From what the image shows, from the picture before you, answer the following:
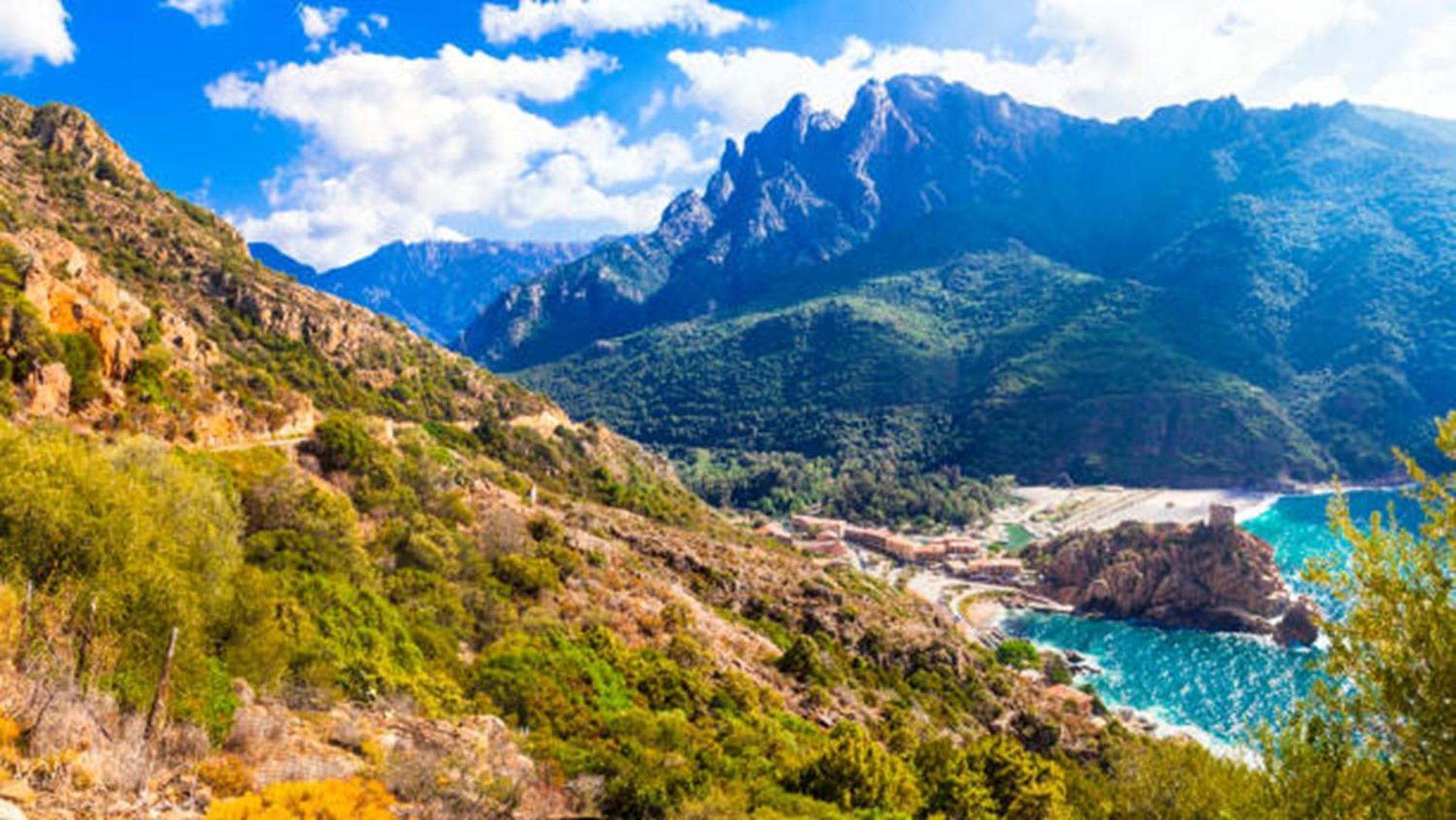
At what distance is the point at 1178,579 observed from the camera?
292ft

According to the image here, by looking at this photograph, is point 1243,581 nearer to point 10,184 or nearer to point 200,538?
point 200,538

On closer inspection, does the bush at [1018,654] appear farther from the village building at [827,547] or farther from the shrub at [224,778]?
the shrub at [224,778]

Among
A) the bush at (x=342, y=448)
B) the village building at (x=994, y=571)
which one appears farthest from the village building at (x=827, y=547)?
the bush at (x=342, y=448)

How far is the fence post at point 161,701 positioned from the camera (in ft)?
33.3

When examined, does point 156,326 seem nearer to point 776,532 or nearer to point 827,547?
point 827,547

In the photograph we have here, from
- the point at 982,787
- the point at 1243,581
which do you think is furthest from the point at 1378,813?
the point at 1243,581

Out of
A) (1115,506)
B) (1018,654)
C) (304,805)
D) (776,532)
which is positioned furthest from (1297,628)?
(304,805)

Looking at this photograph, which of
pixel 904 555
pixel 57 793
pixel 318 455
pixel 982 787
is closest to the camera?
pixel 57 793

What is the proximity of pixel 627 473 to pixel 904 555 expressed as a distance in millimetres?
50256

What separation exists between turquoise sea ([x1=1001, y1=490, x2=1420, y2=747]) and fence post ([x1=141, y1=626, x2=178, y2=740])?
204 ft

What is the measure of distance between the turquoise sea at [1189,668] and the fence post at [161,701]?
62.3 m

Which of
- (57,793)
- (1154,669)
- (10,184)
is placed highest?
(10,184)

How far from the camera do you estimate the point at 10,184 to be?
194 ft

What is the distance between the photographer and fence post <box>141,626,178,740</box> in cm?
1015
